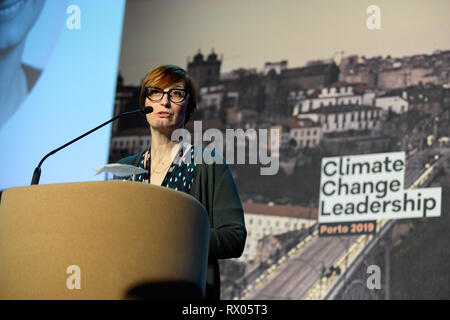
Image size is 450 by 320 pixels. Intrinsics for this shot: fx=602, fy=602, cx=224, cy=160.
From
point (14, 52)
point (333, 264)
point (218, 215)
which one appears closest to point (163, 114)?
point (218, 215)

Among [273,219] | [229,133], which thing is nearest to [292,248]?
[273,219]

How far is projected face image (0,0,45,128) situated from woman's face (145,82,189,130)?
2.59m

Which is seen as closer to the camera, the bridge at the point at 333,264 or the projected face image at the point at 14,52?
the bridge at the point at 333,264

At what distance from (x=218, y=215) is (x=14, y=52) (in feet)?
9.61

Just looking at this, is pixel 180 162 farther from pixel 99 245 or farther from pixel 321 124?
pixel 321 124

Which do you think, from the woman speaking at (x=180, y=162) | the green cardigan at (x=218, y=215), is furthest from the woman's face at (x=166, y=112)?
the green cardigan at (x=218, y=215)

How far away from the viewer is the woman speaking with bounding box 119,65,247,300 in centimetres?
153

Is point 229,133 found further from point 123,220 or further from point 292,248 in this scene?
point 123,220

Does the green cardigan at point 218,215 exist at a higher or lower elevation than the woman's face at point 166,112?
lower

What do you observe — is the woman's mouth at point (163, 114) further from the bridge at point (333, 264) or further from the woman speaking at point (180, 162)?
the bridge at point (333, 264)

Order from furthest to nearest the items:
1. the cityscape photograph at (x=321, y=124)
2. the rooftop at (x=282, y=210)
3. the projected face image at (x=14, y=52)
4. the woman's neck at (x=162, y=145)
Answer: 1. the projected face image at (x=14, y=52)
2. the rooftop at (x=282, y=210)
3. the cityscape photograph at (x=321, y=124)
4. the woman's neck at (x=162, y=145)

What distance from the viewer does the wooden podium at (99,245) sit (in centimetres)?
107

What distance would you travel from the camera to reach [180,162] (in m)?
1.63

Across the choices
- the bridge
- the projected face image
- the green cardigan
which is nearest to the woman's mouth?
the green cardigan
